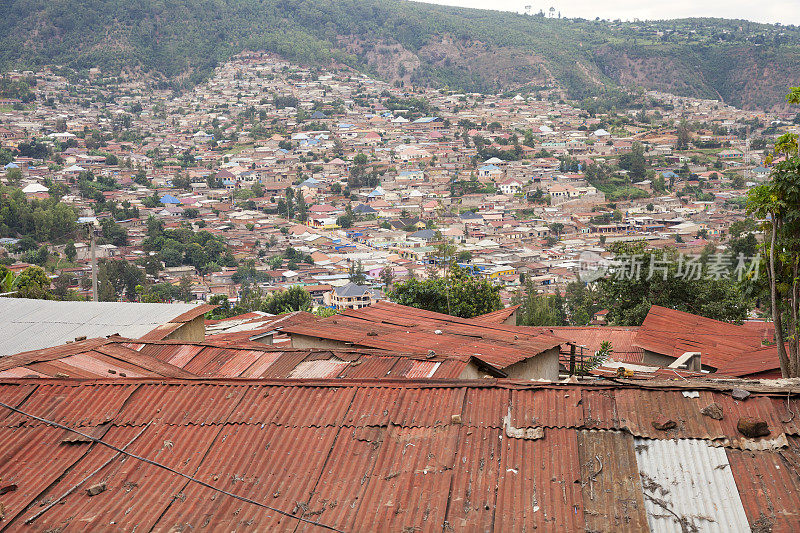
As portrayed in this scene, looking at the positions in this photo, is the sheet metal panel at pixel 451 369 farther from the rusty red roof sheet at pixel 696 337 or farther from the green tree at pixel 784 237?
the rusty red roof sheet at pixel 696 337

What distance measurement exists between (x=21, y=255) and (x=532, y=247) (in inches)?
882

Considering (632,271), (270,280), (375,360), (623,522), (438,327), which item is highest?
(623,522)

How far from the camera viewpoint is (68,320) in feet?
23.8

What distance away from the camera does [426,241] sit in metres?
35.9

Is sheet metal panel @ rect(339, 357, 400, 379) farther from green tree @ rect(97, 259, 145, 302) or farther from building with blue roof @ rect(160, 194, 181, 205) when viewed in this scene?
building with blue roof @ rect(160, 194, 181, 205)

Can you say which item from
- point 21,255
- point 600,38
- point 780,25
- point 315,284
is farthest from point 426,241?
point 780,25

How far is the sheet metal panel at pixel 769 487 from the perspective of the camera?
263 centimetres

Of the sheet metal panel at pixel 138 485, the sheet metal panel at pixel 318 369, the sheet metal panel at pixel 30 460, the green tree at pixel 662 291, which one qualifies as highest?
the sheet metal panel at pixel 138 485

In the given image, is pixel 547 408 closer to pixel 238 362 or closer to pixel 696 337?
pixel 238 362

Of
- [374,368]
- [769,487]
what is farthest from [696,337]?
[769,487]

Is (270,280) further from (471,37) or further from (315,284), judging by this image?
(471,37)

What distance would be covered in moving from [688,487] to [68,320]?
622 cm

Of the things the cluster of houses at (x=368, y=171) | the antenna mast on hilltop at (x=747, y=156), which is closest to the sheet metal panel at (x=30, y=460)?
the cluster of houses at (x=368, y=171)

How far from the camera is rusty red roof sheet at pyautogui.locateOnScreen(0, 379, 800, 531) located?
9.25ft
